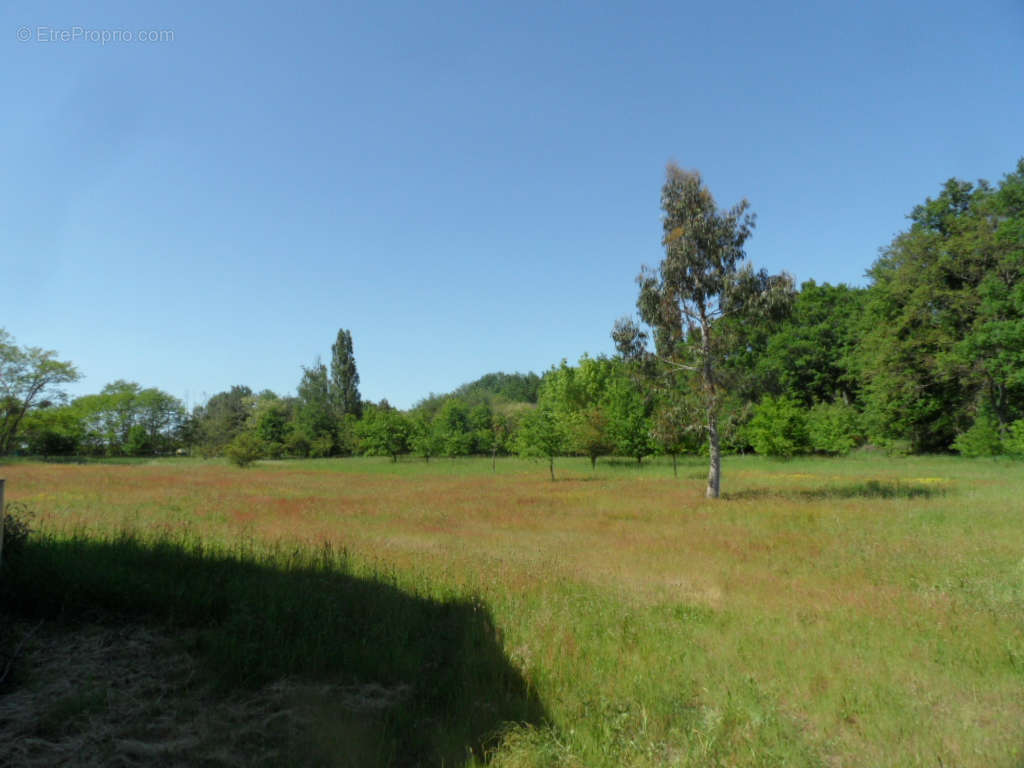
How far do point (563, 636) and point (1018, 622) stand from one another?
233 inches

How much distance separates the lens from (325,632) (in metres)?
6.14

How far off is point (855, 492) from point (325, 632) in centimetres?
2465

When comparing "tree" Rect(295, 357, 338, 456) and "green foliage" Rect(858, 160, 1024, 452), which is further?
"tree" Rect(295, 357, 338, 456)

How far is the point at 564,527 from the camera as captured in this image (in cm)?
1608

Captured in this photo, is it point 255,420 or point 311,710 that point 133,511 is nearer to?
point 311,710

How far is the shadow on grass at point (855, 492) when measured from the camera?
21.8 meters

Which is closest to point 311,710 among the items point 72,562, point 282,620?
point 282,620

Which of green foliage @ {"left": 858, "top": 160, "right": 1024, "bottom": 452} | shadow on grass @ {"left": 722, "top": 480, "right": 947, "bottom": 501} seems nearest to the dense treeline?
green foliage @ {"left": 858, "top": 160, "right": 1024, "bottom": 452}

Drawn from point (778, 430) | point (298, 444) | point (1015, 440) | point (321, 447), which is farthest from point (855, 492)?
point (298, 444)

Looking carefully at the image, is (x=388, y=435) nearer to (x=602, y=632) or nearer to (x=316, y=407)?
(x=316, y=407)

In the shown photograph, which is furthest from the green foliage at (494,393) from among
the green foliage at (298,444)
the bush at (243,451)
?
the bush at (243,451)

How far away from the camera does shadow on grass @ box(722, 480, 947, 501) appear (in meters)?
21.8

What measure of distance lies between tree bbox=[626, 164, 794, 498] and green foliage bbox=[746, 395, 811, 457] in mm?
28140

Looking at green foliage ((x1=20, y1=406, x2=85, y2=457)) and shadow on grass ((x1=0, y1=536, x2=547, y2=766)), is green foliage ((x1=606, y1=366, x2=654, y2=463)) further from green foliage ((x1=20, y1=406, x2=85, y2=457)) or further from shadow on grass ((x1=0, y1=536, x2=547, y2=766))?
green foliage ((x1=20, y1=406, x2=85, y2=457))
